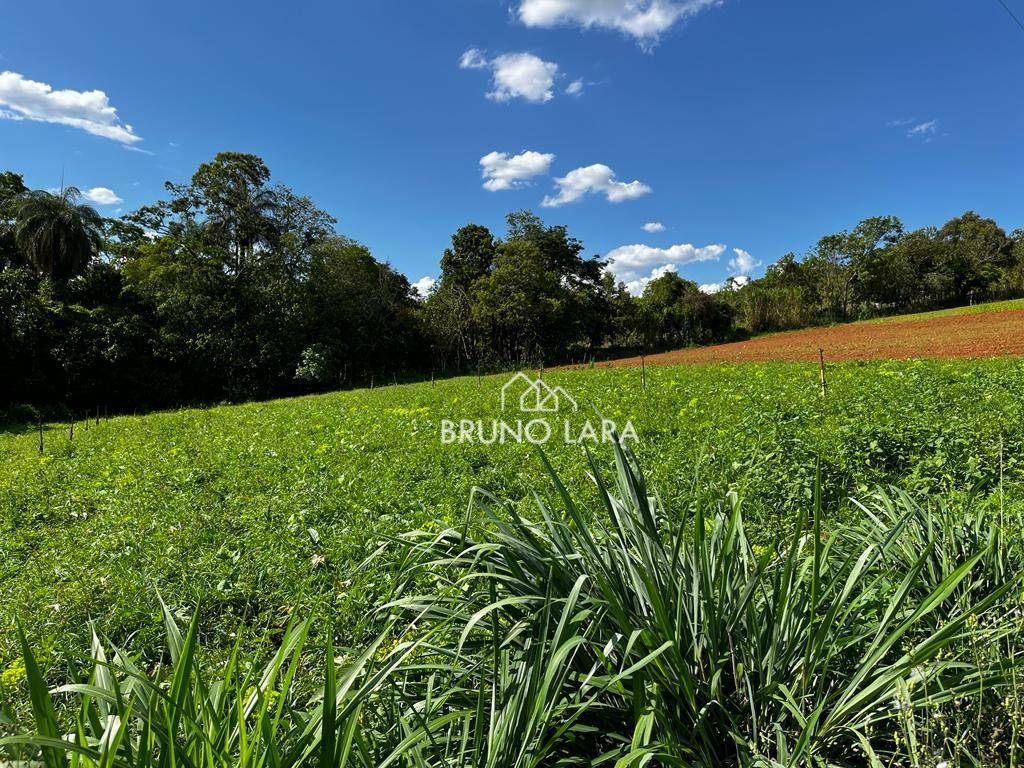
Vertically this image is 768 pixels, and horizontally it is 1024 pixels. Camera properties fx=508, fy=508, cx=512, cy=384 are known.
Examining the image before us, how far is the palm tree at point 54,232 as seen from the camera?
21.0 meters

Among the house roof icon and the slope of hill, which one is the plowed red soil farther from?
the house roof icon

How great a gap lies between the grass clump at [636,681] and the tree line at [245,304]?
889 inches

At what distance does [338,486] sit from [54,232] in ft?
79.7

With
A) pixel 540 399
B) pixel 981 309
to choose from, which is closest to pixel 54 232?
pixel 540 399

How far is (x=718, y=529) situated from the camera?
70.5 inches

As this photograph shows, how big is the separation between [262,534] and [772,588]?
4031 millimetres

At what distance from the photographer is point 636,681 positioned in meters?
1.30

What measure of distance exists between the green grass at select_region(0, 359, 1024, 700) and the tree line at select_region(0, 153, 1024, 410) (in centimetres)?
1366

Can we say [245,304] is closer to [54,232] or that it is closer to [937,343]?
[54,232]

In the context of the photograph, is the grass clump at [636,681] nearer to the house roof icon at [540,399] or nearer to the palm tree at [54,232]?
the house roof icon at [540,399]

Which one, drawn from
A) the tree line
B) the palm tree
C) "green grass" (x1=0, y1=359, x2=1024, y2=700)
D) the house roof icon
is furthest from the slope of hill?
the palm tree

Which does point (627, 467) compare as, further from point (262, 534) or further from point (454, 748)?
point (262, 534)

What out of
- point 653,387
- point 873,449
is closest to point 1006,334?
point 653,387

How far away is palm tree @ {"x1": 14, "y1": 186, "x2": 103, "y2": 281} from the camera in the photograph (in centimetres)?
2095
